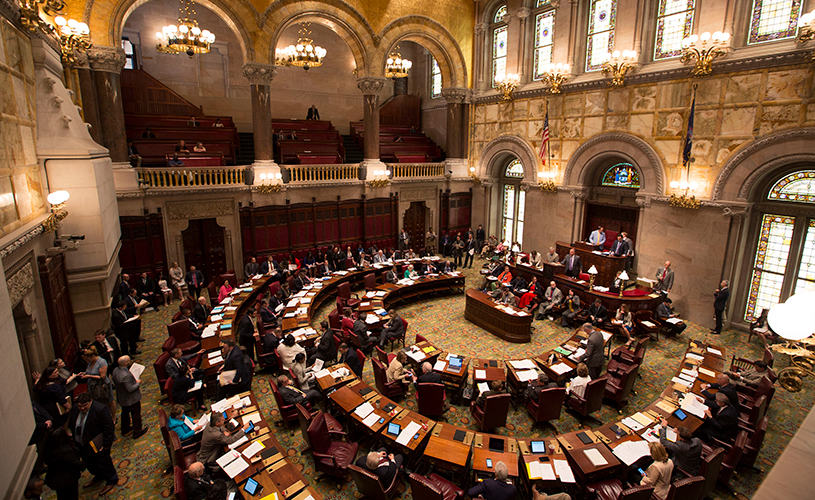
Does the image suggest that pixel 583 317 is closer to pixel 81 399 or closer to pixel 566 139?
pixel 566 139

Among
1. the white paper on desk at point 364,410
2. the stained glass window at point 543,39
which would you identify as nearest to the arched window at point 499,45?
the stained glass window at point 543,39

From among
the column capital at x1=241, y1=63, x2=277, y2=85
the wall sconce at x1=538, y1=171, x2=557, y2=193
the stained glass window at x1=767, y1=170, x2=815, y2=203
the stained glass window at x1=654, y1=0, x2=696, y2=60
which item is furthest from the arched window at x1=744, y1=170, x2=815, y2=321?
the column capital at x1=241, y1=63, x2=277, y2=85

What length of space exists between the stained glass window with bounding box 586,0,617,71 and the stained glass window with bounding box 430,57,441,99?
10.1m

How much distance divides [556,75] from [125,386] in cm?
1677

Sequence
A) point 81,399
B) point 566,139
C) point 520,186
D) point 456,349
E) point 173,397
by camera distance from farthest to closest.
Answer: point 520,186 → point 566,139 → point 456,349 → point 173,397 → point 81,399

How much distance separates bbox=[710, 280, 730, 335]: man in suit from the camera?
12.2m

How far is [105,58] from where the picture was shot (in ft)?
43.9

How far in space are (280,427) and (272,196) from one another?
36.1 feet

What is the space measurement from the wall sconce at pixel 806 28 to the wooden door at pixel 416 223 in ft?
47.8

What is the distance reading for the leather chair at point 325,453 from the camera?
6625 millimetres

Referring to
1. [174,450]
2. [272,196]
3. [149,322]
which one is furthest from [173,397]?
[272,196]

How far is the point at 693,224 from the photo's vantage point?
13234 mm

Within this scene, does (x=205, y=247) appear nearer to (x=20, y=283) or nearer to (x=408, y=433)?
(x=20, y=283)

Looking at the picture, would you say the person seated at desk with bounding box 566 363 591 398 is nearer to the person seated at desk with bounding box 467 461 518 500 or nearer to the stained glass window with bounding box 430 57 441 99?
the person seated at desk with bounding box 467 461 518 500
